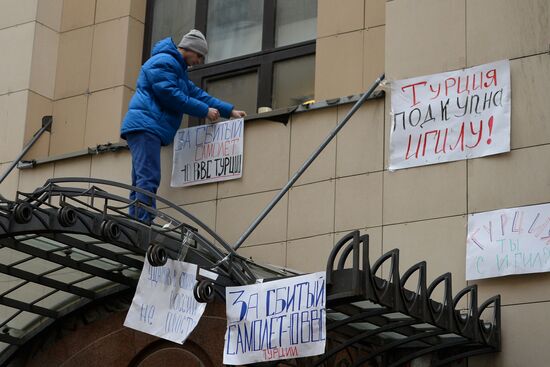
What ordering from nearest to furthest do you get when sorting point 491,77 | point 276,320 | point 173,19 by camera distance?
1. point 276,320
2. point 491,77
3. point 173,19

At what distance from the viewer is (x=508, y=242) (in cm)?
1084

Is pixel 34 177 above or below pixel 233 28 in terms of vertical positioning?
below

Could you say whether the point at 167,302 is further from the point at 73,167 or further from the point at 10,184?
the point at 10,184

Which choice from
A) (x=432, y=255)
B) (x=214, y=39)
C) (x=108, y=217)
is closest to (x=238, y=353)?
(x=108, y=217)

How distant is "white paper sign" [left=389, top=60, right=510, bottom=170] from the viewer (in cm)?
1128

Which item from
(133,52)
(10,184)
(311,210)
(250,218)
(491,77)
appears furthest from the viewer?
(133,52)

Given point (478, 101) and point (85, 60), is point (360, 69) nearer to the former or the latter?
point (478, 101)

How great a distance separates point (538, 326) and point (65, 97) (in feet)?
20.6

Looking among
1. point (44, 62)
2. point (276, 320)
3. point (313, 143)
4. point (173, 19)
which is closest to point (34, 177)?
point (44, 62)

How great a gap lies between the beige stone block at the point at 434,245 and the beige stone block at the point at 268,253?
1080 millimetres

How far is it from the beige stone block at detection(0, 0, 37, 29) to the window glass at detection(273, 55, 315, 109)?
291 centimetres

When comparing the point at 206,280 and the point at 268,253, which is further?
the point at 268,253

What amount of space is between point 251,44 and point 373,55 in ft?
6.07

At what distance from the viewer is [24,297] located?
12656mm
